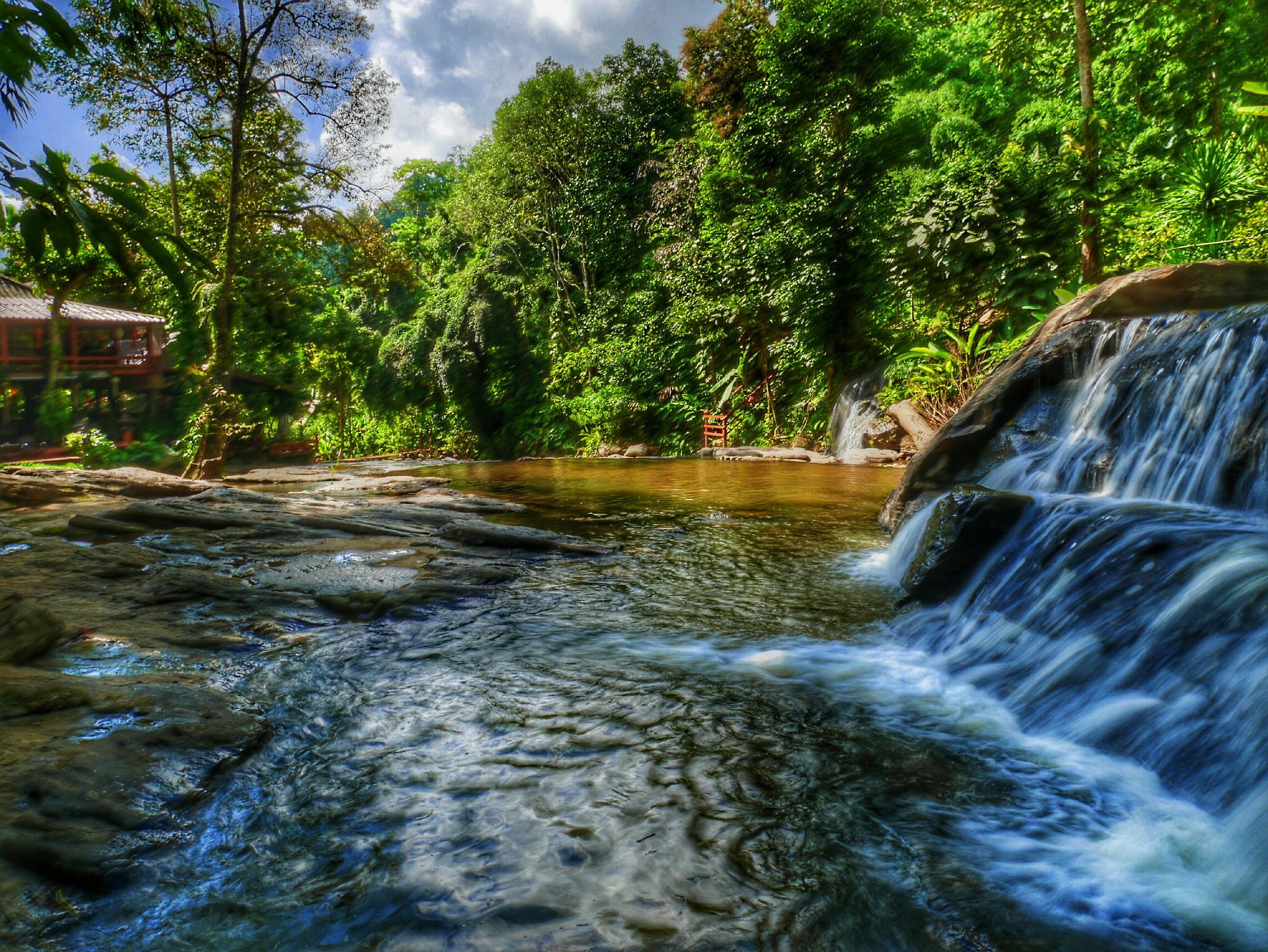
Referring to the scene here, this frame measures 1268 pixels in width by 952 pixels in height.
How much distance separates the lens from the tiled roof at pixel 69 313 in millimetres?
21469

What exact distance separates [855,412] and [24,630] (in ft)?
45.3

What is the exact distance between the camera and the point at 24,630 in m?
3.11

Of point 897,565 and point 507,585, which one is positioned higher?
point 897,565

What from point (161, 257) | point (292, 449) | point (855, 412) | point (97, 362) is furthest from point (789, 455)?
point (97, 362)

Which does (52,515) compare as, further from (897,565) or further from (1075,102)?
(1075,102)

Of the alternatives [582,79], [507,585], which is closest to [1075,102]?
[582,79]

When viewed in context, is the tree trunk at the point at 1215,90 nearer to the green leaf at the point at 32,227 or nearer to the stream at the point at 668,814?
the stream at the point at 668,814

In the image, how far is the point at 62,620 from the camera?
11.8 ft

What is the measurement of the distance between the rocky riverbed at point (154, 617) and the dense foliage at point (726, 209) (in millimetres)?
3138

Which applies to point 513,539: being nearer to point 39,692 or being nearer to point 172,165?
point 39,692

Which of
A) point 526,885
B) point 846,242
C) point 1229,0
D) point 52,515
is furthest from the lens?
point 846,242

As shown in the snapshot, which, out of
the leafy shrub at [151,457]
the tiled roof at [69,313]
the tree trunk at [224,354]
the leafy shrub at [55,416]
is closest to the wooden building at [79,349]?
the tiled roof at [69,313]

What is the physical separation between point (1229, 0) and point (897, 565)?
15323 millimetres

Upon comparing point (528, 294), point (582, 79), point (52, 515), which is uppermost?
point (582, 79)
